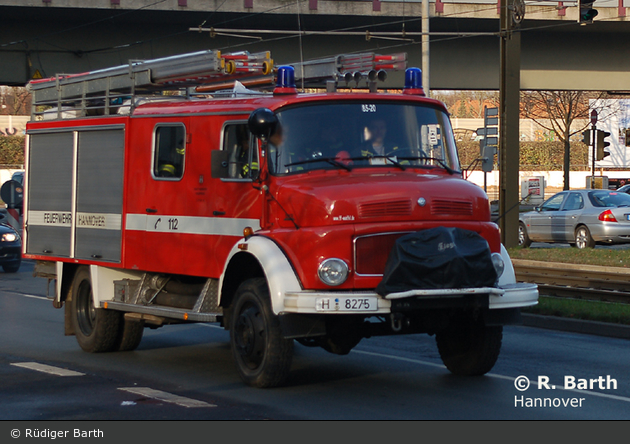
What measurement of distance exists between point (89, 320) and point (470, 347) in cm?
452

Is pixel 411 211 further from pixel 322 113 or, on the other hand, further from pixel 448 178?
pixel 322 113

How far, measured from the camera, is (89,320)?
36.7 feet

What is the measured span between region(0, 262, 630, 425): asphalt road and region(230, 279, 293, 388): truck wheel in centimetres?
17

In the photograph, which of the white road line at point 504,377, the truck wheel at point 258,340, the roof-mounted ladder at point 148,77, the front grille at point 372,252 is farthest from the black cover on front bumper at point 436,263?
the roof-mounted ladder at point 148,77

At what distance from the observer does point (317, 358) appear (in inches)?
410

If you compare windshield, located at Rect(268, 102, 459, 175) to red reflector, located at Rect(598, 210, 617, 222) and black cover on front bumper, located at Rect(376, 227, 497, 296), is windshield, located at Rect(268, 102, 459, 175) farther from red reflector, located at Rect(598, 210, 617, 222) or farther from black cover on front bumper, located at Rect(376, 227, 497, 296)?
red reflector, located at Rect(598, 210, 617, 222)

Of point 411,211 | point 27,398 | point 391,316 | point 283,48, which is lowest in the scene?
point 27,398

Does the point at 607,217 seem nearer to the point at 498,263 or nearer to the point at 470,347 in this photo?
the point at 470,347

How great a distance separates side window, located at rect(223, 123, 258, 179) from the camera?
877cm

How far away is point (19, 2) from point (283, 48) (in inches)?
345

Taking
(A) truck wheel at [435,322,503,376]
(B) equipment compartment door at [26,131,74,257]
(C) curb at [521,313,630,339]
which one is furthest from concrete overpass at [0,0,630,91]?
(A) truck wheel at [435,322,503,376]

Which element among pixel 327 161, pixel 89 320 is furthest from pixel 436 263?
pixel 89 320

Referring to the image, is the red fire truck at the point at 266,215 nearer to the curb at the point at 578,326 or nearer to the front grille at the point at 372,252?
the front grille at the point at 372,252
